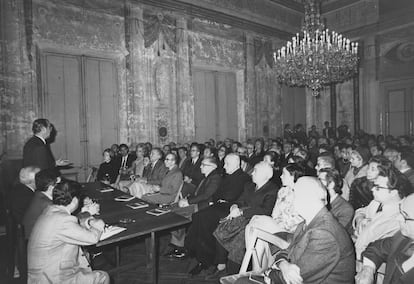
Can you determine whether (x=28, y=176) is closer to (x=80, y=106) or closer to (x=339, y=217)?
(x=339, y=217)

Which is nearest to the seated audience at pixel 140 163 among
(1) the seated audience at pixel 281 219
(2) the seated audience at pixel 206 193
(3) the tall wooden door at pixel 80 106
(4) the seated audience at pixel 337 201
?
(3) the tall wooden door at pixel 80 106

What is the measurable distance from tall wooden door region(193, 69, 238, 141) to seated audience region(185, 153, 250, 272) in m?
6.35

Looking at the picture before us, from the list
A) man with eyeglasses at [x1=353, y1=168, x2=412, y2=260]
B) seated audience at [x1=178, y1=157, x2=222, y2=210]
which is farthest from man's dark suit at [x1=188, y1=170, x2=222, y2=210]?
man with eyeglasses at [x1=353, y1=168, x2=412, y2=260]

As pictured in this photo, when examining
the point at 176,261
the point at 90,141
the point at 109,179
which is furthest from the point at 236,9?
the point at 176,261

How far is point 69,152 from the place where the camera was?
841 cm

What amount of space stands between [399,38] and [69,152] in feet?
40.9

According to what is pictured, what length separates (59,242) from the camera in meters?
2.61

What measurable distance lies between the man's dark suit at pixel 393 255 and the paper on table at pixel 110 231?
224cm

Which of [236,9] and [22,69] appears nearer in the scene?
[22,69]

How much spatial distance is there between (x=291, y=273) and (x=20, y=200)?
3311 millimetres

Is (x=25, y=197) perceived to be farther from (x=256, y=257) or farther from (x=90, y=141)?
(x=90, y=141)

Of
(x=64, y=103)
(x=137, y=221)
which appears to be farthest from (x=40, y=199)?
(x=64, y=103)

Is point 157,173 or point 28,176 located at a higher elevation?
point 28,176

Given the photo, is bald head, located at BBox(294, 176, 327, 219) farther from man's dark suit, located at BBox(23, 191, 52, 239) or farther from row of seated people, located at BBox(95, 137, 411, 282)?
man's dark suit, located at BBox(23, 191, 52, 239)
